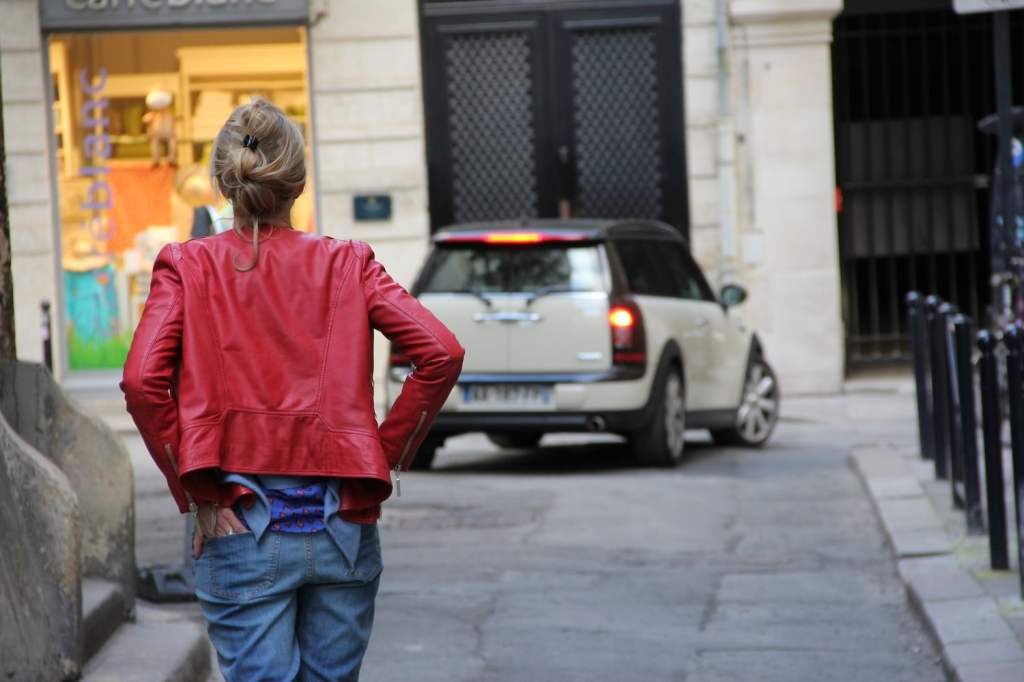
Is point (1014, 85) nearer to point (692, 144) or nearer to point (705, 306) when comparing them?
point (692, 144)

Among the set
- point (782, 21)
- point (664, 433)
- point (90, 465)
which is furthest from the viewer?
point (782, 21)

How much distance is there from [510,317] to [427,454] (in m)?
1.15

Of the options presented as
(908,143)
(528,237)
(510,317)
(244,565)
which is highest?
(908,143)

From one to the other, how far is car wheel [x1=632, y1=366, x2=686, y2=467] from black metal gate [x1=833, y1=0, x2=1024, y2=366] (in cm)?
592

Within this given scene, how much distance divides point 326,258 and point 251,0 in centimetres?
1230

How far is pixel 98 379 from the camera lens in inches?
592

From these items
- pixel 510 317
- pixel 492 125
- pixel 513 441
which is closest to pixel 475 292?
pixel 510 317

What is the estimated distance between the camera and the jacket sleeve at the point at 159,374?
296 cm

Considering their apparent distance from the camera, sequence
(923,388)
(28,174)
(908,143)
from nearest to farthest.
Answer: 1. (923,388)
2. (28,174)
3. (908,143)

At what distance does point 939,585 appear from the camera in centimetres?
602

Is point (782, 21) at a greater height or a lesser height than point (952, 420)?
greater

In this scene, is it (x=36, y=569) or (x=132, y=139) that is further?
(x=132, y=139)

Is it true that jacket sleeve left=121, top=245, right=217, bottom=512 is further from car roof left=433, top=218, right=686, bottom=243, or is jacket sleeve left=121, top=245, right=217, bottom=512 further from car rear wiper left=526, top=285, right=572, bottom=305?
car roof left=433, top=218, right=686, bottom=243

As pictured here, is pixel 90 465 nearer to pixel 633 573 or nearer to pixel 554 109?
pixel 633 573
